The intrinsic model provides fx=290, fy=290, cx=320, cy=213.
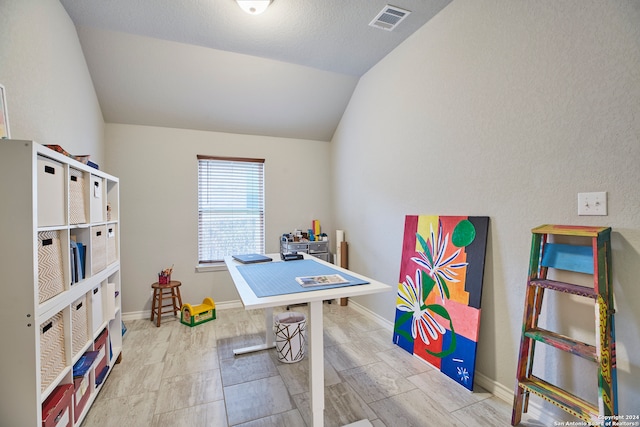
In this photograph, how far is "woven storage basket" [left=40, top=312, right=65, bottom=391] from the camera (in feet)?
4.36

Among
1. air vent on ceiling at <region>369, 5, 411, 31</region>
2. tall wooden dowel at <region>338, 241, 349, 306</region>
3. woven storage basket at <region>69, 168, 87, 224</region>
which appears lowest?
tall wooden dowel at <region>338, 241, 349, 306</region>

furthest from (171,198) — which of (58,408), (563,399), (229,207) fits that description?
(563,399)

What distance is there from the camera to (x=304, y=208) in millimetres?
4227

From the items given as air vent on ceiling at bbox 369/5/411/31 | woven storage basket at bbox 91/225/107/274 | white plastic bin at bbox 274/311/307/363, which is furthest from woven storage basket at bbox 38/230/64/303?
air vent on ceiling at bbox 369/5/411/31

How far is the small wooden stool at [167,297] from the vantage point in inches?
126

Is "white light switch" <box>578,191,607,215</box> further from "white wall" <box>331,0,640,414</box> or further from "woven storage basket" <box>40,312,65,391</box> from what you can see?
"woven storage basket" <box>40,312,65,391</box>

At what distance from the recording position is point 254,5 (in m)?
2.09

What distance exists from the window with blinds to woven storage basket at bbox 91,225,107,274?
163 centimetres

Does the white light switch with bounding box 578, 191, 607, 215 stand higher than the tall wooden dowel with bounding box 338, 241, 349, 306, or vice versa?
the white light switch with bounding box 578, 191, 607, 215

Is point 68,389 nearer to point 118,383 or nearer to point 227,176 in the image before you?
point 118,383

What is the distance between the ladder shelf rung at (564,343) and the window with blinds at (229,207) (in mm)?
3160

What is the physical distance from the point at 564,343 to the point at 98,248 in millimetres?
2811

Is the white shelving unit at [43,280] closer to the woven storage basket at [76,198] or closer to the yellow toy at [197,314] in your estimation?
the woven storage basket at [76,198]

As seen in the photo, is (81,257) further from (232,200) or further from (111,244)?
(232,200)
